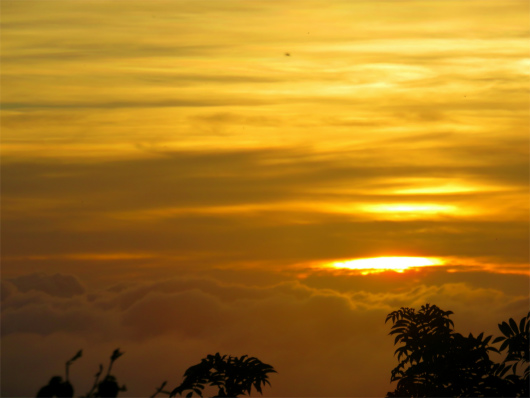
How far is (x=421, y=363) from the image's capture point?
54.8 feet

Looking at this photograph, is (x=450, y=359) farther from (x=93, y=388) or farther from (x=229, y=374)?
(x=93, y=388)

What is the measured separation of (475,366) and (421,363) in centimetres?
125

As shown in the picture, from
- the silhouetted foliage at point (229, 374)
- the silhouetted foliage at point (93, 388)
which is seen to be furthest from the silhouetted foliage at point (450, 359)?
the silhouetted foliage at point (93, 388)

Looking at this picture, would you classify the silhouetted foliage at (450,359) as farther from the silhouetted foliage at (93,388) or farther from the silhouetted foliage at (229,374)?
the silhouetted foliage at (93,388)

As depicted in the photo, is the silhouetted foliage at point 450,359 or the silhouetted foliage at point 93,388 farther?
the silhouetted foliage at point 450,359

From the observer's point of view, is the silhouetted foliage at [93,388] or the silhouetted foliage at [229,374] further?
the silhouetted foliage at [229,374]

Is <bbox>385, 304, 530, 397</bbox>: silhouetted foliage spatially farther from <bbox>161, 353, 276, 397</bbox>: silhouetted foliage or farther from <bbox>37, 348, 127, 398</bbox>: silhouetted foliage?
<bbox>37, 348, 127, 398</bbox>: silhouetted foliage

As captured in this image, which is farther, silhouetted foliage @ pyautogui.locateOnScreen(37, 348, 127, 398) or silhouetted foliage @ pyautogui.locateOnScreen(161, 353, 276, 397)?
silhouetted foliage @ pyautogui.locateOnScreen(161, 353, 276, 397)

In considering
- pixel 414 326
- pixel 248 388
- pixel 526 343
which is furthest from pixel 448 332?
pixel 248 388

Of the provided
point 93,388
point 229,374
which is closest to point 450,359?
point 229,374

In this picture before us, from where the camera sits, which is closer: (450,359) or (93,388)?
(93,388)

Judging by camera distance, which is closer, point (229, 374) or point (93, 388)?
point (93, 388)

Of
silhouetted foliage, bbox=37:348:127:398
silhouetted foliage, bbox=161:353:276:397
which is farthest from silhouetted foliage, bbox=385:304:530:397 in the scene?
silhouetted foliage, bbox=37:348:127:398

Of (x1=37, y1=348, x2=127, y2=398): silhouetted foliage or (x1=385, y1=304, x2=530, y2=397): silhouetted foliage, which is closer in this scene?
(x1=37, y1=348, x2=127, y2=398): silhouetted foliage
